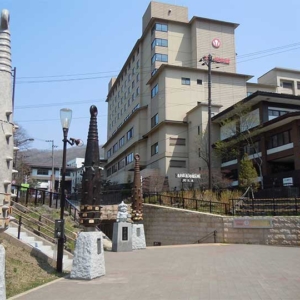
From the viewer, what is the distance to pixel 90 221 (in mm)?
10930

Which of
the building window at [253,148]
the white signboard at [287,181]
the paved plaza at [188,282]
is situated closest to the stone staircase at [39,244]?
the paved plaza at [188,282]

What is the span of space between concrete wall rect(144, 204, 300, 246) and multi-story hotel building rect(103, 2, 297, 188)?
18106 mm

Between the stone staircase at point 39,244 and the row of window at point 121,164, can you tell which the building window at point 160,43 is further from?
the stone staircase at point 39,244

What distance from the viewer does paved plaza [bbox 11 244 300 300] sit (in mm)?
8070

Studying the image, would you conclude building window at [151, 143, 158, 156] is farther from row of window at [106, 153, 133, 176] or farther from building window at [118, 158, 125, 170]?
building window at [118, 158, 125, 170]

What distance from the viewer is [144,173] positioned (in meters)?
46.1

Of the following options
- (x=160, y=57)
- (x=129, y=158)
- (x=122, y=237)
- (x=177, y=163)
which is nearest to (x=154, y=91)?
(x=160, y=57)

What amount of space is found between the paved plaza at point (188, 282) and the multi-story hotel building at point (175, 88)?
3029 centimetres

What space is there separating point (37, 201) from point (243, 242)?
12.9m

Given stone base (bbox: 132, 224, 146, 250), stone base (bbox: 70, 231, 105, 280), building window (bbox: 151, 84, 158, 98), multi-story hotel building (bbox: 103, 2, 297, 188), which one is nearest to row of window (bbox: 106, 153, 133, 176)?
multi-story hotel building (bbox: 103, 2, 297, 188)

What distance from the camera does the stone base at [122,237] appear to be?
1891cm

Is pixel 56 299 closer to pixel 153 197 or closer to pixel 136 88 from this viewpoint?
pixel 153 197

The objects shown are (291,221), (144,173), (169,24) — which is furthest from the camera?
(169,24)

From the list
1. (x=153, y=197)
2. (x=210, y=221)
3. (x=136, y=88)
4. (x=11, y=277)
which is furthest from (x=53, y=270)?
(x=136, y=88)
